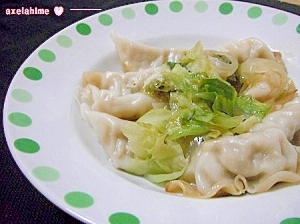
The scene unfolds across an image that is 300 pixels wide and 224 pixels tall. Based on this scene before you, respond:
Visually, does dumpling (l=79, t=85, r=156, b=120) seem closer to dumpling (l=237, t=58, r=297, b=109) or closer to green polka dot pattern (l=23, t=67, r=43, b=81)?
green polka dot pattern (l=23, t=67, r=43, b=81)

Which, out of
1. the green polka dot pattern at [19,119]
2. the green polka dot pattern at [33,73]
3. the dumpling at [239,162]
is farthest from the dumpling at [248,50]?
the green polka dot pattern at [19,119]

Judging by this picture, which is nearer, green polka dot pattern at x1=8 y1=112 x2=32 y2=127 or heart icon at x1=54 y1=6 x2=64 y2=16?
green polka dot pattern at x1=8 y1=112 x2=32 y2=127

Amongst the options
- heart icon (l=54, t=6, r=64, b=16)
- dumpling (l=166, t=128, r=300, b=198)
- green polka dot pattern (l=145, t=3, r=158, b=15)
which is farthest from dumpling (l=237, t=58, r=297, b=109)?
heart icon (l=54, t=6, r=64, b=16)

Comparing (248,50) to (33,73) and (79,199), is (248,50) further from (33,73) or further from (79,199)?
(79,199)

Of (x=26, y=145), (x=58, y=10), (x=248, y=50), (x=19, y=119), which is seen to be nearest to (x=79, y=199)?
(x=26, y=145)

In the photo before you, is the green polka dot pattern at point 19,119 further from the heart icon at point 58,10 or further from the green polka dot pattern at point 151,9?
the heart icon at point 58,10

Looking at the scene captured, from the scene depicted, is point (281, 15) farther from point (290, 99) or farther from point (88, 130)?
point (88, 130)
